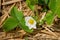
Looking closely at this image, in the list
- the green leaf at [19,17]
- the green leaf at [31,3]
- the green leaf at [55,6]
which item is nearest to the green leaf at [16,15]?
the green leaf at [19,17]

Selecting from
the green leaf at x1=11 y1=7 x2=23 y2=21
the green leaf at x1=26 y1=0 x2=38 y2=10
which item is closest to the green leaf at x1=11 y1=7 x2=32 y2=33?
the green leaf at x1=11 y1=7 x2=23 y2=21

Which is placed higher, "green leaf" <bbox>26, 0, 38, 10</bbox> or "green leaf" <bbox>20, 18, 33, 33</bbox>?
"green leaf" <bbox>26, 0, 38, 10</bbox>

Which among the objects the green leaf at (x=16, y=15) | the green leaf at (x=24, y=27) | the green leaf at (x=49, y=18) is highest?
the green leaf at (x=16, y=15)

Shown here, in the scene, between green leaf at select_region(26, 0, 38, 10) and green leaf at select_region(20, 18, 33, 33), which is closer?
green leaf at select_region(20, 18, 33, 33)

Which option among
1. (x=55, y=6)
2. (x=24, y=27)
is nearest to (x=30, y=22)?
(x=24, y=27)

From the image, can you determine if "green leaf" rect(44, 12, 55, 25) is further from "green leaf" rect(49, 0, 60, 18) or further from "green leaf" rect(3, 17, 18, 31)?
"green leaf" rect(3, 17, 18, 31)

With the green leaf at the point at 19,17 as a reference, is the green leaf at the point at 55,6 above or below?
above

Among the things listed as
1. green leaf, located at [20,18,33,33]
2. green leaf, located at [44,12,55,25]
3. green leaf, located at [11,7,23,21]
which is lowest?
green leaf, located at [20,18,33,33]

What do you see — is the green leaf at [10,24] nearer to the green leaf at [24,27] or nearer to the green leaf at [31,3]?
the green leaf at [24,27]

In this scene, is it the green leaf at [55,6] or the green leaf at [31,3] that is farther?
the green leaf at [31,3]

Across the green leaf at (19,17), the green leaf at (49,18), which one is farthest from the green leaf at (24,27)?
the green leaf at (49,18)
